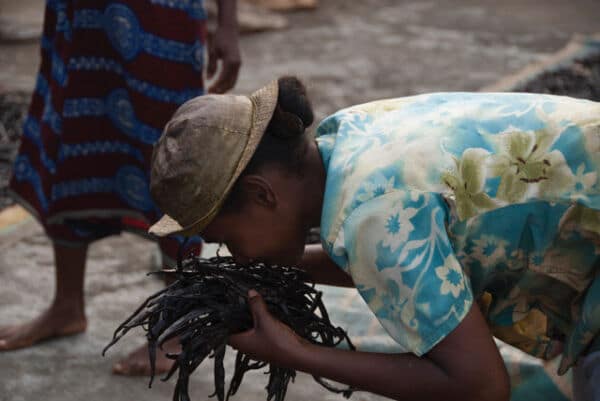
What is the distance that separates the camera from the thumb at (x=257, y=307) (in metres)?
1.85

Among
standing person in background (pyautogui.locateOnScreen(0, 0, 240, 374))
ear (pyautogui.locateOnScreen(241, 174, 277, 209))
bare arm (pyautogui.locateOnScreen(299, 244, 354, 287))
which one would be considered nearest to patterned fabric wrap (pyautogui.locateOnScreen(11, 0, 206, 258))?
standing person in background (pyautogui.locateOnScreen(0, 0, 240, 374))

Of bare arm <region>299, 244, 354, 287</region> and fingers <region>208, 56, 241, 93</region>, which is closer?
bare arm <region>299, 244, 354, 287</region>

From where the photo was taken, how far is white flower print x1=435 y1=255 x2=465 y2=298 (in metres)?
1.65

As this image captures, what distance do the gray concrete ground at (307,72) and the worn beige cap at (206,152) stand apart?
0.29 metres

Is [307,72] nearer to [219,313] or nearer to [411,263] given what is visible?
[219,313]

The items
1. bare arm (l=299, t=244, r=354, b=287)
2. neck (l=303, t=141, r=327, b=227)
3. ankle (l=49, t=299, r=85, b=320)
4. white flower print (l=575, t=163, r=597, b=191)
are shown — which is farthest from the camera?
ankle (l=49, t=299, r=85, b=320)

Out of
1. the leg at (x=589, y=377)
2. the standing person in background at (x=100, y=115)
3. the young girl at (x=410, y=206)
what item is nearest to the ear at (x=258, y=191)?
the young girl at (x=410, y=206)

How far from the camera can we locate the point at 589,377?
201cm

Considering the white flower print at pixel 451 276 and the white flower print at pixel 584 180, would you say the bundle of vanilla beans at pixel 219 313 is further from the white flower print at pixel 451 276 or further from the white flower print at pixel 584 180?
the white flower print at pixel 584 180

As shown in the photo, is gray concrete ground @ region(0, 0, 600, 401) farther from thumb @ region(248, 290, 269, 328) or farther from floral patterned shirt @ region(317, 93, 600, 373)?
thumb @ region(248, 290, 269, 328)

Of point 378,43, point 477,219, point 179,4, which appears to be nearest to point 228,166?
point 477,219

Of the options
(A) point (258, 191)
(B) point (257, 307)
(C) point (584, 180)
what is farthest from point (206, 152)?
(C) point (584, 180)

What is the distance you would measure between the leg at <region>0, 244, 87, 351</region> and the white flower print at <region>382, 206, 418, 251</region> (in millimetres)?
1509

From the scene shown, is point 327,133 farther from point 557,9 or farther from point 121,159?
point 557,9
